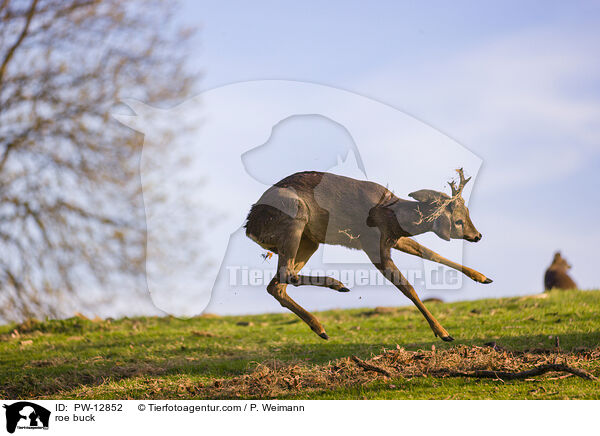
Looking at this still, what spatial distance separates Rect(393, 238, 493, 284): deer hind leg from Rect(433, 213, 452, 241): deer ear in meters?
0.51

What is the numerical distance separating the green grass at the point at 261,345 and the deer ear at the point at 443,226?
1.70m

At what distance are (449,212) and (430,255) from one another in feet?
2.53

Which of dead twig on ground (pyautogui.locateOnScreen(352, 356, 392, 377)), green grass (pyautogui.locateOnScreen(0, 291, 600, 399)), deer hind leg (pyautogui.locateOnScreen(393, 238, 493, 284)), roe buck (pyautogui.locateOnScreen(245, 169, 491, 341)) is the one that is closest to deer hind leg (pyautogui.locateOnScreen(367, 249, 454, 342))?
roe buck (pyautogui.locateOnScreen(245, 169, 491, 341))

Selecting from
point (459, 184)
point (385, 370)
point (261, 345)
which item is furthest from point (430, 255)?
point (261, 345)

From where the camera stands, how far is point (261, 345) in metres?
11.2

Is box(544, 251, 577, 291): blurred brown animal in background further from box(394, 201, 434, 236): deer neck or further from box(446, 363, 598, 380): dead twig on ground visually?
box(394, 201, 434, 236): deer neck

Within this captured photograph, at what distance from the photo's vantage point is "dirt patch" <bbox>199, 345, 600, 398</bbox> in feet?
24.6

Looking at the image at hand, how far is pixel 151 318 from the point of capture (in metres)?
14.8

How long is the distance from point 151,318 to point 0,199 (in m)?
4.62

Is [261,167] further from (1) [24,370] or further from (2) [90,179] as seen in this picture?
(2) [90,179]

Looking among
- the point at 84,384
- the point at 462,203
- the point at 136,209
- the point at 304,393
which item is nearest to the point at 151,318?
the point at 136,209
